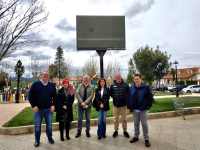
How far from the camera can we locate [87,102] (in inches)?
205

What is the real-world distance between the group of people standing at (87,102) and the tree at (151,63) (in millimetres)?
7151

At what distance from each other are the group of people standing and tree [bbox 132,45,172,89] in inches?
282

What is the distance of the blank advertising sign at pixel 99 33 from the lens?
30.5 ft

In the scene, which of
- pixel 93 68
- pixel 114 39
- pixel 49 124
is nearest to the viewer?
pixel 49 124

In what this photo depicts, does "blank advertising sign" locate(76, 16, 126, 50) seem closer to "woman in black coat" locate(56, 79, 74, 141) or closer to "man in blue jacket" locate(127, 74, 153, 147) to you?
"woman in black coat" locate(56, 79, 74, 141)

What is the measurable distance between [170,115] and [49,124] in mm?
5976

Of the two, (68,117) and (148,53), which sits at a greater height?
(148,53)

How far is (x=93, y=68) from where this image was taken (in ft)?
101

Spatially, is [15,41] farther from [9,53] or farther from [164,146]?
[164,146]

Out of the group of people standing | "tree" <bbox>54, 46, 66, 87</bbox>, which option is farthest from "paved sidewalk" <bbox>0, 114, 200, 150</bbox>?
"tree" <bbox>54, 46, 66, 87</bbox>

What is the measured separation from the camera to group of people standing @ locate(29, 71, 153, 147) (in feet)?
15.0

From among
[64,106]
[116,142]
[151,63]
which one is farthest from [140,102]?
[151,63]

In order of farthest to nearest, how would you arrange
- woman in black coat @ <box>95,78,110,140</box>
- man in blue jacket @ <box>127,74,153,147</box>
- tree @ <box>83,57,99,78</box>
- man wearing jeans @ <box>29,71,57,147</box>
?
tree @ <box>83,57,99,78</box> < woman in black coat @ <box>95,78,110,140</box> < man wearing jeans @ <box>29,71,57,147</box> < man in blue jacket @ <box>127,74,153,147</box>

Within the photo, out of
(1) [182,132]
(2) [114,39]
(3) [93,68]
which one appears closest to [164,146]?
(1) [182,132]
